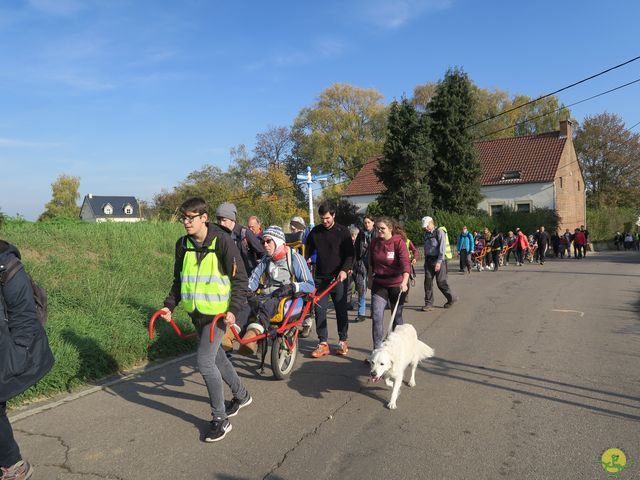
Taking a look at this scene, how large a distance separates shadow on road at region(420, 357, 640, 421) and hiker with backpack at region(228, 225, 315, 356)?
194 cm

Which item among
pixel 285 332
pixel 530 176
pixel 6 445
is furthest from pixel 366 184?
pixel 6 445

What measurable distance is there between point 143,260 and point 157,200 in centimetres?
5186

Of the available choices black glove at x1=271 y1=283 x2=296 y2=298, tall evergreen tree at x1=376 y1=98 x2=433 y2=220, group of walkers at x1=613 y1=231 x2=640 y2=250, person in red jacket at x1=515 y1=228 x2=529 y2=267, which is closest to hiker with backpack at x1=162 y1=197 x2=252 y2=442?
black glove at x1=271 y1=283 x2=296 y2=298

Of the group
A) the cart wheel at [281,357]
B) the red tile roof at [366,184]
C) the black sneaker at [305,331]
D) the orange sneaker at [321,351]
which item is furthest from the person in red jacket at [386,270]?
the red tile roof at [366,184]

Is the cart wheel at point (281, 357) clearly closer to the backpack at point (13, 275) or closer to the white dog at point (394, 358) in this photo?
the white dog at point (394, 358)

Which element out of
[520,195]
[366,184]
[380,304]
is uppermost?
[366,184]

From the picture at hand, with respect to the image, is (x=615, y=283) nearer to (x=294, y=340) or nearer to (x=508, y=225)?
(x=294, y=340)

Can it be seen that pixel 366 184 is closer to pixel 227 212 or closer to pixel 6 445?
pixel 227 212

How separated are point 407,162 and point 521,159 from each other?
16431 millimetres

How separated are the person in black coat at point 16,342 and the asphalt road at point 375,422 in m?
0.89

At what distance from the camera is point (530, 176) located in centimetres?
3875

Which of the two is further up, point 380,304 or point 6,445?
point 380,304

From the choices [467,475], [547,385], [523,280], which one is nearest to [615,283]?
[523,280]

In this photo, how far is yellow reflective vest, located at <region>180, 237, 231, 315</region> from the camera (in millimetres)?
4215
